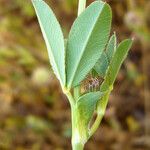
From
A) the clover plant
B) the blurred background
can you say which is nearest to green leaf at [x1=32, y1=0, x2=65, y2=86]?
the clover plant

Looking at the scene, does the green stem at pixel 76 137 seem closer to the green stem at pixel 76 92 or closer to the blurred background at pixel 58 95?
the green stem at pixel 76 92

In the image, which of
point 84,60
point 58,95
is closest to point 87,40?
point 84,60

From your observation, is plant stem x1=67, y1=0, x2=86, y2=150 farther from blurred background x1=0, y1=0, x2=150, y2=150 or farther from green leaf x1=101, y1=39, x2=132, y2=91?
blurred background x1=0, y1=0, x2=150, y2=150

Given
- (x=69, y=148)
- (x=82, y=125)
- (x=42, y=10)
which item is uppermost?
(x=42, y=10)

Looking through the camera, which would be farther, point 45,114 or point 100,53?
point 45,114

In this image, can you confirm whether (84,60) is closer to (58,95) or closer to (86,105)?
(86,105)

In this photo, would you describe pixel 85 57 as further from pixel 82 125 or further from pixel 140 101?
pixel 140 101

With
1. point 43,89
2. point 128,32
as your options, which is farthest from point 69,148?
point 128,32
